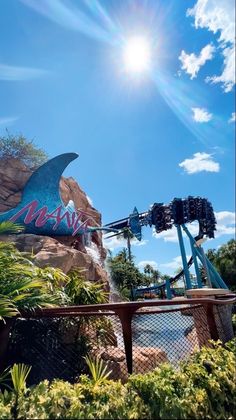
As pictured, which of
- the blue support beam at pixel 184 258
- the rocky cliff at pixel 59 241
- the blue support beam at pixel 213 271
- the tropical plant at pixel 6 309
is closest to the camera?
the tropical plant at pixel 6 309

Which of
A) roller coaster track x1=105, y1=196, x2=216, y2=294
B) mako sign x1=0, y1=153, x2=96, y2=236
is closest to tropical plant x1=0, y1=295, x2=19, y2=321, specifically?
mako sign x1=0, y1=153, x2=96, y2=236

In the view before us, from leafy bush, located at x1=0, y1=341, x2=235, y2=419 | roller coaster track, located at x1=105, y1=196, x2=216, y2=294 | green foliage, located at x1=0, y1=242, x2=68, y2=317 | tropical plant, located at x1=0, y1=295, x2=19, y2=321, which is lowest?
leafy bush, located at x1=0, y1=341, x2=235, y2=419

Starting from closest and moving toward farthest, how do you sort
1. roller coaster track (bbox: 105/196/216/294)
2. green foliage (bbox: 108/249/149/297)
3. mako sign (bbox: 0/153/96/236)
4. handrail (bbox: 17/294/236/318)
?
1. handrail (bbox: 17/294/236/318)
2. mako sign (bbox: 0/153/96/236)
3. roller coaster track (bbox: 105/196/216/294)
4. green foliage (bbox: 108/249/149/297)

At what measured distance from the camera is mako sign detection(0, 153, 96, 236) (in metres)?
12.4

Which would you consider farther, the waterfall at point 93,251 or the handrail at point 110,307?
the waterfall at point 93,251

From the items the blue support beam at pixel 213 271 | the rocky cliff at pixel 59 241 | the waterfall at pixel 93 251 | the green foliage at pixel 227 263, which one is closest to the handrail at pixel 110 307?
the rocky cliff at pixel 59 241

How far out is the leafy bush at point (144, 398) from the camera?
142cm

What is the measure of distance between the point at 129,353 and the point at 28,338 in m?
0.95

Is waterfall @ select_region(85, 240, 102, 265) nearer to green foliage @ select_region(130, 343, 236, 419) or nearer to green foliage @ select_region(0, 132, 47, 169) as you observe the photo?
green foliage @ select_region(0, 132, 47, 169)

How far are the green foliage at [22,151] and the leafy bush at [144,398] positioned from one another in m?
16.4

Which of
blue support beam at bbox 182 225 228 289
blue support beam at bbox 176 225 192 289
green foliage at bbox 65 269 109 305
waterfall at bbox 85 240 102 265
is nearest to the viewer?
green foliage at bbox 65 269 109 305

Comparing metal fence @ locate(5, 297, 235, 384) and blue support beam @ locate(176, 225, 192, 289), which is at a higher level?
blue support beam @ locate(176, 225, 192, 289)

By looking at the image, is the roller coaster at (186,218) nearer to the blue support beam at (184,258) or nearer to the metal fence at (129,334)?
the blue support beam at (184,258)

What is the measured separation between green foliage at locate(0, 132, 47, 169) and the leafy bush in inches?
647
